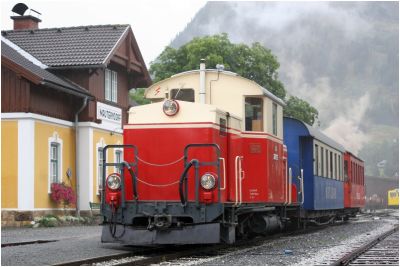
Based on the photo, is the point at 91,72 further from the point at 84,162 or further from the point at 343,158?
the point at 343,158

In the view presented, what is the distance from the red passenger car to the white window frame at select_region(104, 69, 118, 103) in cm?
971

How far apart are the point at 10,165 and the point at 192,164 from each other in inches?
535

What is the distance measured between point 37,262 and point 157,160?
8.48 feet

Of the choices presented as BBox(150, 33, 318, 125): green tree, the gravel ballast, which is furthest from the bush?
BBox(150, 33, 318, 125): green tree

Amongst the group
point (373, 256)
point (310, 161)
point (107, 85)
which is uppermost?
point (107, 85)

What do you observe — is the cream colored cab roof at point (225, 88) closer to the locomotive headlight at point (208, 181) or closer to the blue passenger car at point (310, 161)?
the locomotive headlight at point (208, 181)

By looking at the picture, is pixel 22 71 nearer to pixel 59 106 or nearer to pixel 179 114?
pixel 59 106

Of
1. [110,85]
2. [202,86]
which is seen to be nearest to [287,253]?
[202,86]

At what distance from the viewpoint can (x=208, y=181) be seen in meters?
12.2

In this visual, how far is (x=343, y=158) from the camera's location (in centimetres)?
2583

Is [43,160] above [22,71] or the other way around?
the other way around

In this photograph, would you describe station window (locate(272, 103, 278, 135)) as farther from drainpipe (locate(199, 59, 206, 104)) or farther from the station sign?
the station sign

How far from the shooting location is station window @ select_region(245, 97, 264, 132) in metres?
13.9

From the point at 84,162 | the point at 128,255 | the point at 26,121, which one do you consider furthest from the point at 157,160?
the point at 84,162
